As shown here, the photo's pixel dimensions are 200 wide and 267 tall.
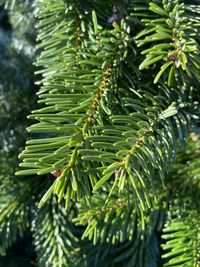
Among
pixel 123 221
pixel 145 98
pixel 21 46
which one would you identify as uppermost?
pixel 21 46

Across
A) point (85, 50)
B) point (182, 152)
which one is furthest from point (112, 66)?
point (182, 152)

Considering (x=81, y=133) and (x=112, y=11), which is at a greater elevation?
(x=112, y=11)

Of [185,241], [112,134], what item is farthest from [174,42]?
[185,241]

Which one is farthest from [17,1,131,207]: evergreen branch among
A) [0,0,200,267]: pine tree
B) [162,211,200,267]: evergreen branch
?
[162,211,200,267]: evergreen branch

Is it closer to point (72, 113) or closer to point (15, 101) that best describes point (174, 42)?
point (72, 113)

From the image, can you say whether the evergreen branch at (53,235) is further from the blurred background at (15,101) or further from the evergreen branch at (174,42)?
the evergreen branch at (174,42)

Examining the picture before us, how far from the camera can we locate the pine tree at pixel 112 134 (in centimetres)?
32

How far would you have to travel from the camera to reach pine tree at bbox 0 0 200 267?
323 mm

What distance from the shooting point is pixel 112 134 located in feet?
1.16

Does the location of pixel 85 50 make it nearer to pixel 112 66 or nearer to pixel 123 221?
pixel 112 66

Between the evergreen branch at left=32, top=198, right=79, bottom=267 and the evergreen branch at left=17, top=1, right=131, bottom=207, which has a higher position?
the evergreen branch at left=17, top=1, right=131, bottom=207

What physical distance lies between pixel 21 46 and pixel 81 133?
1.15ft

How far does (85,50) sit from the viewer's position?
40 centimetres

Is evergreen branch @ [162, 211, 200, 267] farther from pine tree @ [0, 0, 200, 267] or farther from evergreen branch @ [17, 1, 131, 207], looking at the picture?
evergreen branch @ [17, 1, 131, 207]
